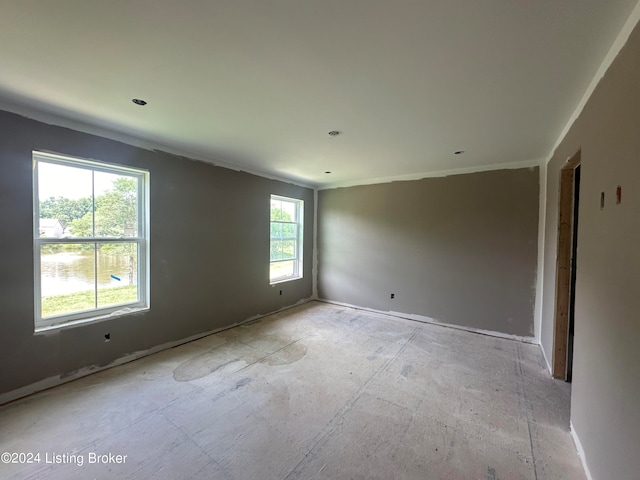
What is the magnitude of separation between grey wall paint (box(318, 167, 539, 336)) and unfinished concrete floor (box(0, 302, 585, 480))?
2.79 feet

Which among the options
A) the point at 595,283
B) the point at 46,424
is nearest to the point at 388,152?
the point at 595,283

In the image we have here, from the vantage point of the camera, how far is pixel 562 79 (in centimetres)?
167

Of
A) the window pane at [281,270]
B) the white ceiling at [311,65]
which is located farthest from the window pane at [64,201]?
the window pane at [281,270]

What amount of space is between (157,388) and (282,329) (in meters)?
1.78

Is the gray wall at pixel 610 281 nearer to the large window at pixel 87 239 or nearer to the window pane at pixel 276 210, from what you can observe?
the large window at pixel 87 239

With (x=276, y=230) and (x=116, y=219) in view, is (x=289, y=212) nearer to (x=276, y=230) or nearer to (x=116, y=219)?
(x=276, y=230)

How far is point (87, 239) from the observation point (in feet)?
8.64

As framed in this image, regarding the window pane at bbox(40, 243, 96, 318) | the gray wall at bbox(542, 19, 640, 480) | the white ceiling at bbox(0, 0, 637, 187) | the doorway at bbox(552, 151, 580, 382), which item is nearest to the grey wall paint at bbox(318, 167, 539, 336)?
the doorway at bbox(552, 151, 580, 382)

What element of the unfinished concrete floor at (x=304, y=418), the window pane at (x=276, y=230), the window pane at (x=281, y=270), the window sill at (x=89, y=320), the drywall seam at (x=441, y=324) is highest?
the window pane at (x=276, y=230)

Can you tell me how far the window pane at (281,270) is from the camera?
16.0 feet

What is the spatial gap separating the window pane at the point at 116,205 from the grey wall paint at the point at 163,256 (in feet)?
0.63

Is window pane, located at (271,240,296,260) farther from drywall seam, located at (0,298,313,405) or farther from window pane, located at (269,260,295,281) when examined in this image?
drywall seam, located at (0,298,313,405)

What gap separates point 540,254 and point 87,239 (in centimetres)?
534

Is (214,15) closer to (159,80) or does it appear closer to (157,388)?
(159,80)
